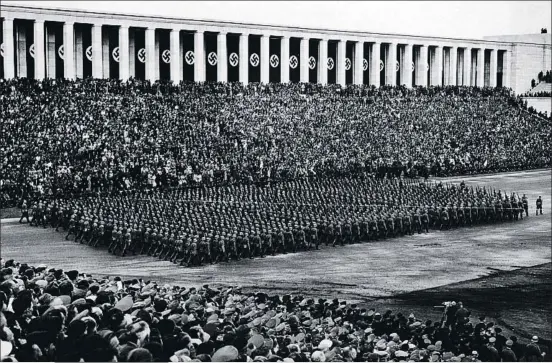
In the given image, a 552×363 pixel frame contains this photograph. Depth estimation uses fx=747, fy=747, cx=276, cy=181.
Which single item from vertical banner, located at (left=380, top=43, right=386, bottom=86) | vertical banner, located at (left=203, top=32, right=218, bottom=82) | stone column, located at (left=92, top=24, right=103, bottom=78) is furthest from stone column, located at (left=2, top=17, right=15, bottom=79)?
vertical banner, located at (left=380, top=43, right=386, bottom=86)

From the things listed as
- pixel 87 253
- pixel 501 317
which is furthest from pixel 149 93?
pixel 501 317

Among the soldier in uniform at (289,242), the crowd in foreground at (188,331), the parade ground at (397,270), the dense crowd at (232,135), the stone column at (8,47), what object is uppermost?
the stone column at (8,47)

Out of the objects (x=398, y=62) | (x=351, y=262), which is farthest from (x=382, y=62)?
(x=351, y=262)

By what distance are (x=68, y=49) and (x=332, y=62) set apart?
930 inches

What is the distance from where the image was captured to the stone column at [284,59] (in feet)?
197

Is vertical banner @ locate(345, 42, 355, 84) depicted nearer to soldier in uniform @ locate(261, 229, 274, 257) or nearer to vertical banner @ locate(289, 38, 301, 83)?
vertical banner @ locate(289, 38, 301, 83)

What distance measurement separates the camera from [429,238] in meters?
24.5

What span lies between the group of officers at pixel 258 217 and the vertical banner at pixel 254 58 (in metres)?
27.1

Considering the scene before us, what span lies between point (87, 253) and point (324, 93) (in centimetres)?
3567

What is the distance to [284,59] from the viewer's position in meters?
60.0

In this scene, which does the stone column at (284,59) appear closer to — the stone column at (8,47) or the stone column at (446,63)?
the stone column at (446,63)

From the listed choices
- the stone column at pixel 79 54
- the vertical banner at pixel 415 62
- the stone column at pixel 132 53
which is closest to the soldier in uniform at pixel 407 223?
the stone column at pixel 79 54

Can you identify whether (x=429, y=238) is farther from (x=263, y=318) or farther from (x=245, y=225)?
(x=263, y=318)

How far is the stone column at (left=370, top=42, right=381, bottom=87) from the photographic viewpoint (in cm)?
6488
